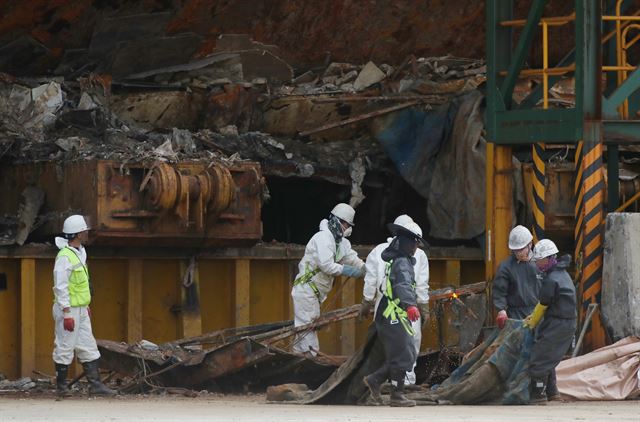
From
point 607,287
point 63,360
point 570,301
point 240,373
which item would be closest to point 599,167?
point 607,287

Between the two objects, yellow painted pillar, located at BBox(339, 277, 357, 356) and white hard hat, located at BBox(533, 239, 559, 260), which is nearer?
white hard hat, located at BBox(533, 239, 559, 260)

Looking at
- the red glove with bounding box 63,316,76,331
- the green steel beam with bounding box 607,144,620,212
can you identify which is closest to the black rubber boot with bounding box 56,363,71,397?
the red glove with bounding box 63,316,76,331

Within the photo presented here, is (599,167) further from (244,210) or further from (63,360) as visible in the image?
(63,360)

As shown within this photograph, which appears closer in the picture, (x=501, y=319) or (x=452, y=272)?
(x=501, y=319)

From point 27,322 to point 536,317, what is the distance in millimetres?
6010

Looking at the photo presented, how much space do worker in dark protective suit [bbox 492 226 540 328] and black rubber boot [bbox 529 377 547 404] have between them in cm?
136

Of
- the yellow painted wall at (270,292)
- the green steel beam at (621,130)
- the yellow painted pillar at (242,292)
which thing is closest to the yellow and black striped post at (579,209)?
the green steel beam at (621,130)

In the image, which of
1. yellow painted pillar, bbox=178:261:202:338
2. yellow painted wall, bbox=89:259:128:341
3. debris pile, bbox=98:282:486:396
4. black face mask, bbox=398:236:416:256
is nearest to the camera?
black face mask, bbox=398:236:416:256

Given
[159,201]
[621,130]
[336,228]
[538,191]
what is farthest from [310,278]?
[621,130]

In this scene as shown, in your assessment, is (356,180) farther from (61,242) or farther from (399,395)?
(399,395)

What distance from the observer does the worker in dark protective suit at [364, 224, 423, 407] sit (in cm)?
1525

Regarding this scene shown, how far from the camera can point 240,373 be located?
1705cm

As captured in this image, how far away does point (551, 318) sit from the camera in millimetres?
15719

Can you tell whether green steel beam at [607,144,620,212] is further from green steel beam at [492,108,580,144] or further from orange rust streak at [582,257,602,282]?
orange rust streak at [582,257,602,282]
